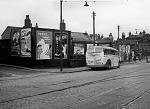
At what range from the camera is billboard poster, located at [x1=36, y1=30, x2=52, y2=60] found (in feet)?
104

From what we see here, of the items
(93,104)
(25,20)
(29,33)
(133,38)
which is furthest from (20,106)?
(133,38)

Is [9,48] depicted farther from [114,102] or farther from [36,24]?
[36,24]

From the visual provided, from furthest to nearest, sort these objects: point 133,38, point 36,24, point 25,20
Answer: point 133,38, point 36,24, point 25,20

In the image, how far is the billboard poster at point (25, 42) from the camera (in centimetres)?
3128

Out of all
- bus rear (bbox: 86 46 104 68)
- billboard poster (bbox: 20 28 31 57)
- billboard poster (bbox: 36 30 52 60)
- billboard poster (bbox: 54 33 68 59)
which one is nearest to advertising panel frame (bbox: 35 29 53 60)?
billboard poster (bbox: 36 30 52 60)

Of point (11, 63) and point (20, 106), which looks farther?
point (11, 63)

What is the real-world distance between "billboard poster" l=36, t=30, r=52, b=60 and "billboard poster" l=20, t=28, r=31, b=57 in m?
0.94

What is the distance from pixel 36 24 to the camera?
6588 cm

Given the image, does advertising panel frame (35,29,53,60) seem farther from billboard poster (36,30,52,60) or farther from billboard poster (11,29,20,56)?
billboard poster (11,29,20,56)

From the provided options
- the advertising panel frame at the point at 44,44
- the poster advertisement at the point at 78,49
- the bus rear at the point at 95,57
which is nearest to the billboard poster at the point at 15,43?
the advertising panel frame at the point at 44,44

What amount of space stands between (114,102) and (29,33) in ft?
74.9

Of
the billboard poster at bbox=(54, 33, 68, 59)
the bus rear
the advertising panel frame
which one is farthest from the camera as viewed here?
the billboard poster at bbox=(54, 33, 68, 59)

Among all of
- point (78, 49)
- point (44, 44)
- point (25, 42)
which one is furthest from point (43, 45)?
point (78, 49)

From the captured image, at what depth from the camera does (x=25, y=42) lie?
3188cm
